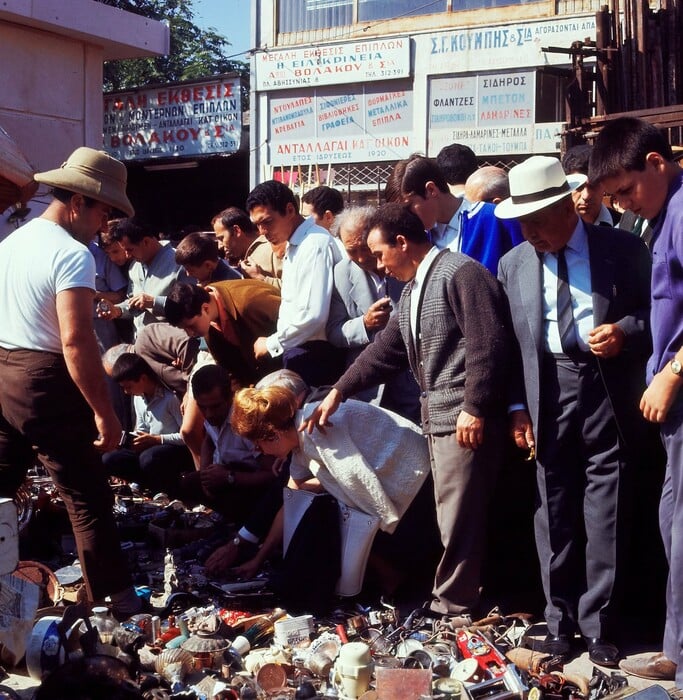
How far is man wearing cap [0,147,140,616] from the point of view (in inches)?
169

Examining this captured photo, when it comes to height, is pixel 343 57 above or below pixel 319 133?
above

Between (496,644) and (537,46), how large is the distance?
33.3 feet

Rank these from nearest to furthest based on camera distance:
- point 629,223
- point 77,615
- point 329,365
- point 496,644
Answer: point 77,615 < point 496,644 < point 629,223 < point 329,365

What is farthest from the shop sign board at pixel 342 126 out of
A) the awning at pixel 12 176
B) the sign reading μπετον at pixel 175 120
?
the awning at pixel 12 176

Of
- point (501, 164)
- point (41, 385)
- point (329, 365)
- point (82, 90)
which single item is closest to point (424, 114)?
point (501, 164)

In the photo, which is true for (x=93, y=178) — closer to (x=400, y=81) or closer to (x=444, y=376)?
(x=444, y=376)

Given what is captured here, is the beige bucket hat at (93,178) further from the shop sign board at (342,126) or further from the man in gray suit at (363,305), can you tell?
the shop sign board at (342,126)

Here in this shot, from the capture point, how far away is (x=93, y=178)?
14.8 feet

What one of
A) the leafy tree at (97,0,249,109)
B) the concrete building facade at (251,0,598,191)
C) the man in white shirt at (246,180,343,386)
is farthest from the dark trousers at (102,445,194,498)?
the leafy tree at (97,0,249,109)

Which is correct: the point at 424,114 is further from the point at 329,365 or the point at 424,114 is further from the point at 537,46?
the point at 329,365

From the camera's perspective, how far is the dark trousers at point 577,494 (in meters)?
4.06

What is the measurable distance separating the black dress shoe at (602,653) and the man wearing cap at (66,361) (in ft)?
6.90

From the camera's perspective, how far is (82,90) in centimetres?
1062

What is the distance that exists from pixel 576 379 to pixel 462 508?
31.8 inches
